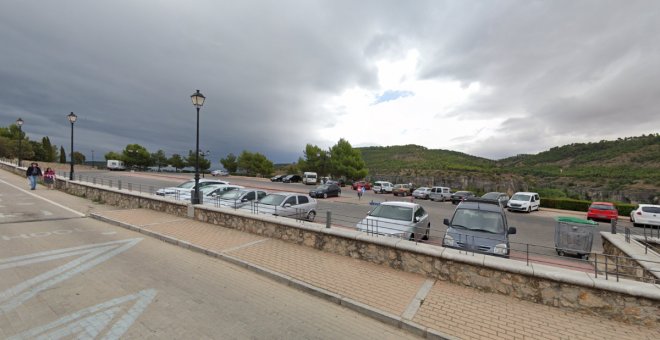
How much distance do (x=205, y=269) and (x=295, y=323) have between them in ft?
11.3

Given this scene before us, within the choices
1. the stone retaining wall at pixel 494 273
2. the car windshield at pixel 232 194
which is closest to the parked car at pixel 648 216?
the stone retaining wall at pixel 494 273

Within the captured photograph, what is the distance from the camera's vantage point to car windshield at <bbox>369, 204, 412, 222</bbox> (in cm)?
1019

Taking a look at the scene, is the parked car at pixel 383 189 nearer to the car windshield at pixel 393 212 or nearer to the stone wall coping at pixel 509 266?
the car windshield at pixel 393 212

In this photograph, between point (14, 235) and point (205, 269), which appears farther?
point (14, 235)

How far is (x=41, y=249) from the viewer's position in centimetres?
804

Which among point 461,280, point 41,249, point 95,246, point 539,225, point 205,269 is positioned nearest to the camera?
point 461,280

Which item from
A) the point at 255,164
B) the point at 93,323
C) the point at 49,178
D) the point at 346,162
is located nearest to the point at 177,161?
the point at 255,164

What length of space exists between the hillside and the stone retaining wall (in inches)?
1444

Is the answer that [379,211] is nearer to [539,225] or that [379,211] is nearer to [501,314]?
[501,314]

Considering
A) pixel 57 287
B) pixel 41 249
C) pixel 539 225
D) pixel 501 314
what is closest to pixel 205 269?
pixel 57 287

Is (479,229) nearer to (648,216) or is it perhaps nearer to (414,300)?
(414,300)

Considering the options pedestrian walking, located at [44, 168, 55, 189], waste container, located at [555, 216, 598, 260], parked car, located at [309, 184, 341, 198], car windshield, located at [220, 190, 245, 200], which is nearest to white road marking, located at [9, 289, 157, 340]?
car windshield, located at [220, 190, 245, 200]

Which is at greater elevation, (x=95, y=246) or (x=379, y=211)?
(x=379, y=211)

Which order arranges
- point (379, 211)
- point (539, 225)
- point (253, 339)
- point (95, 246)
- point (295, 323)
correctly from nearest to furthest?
point (253, 339)
point (295, 323)
point (95, 246)
point (379, 211)
point (539, 225)
